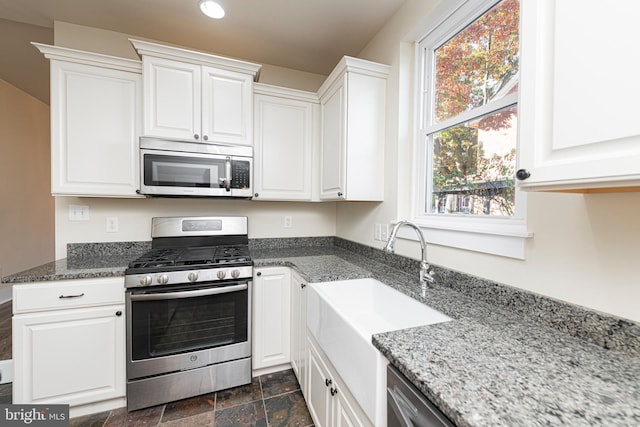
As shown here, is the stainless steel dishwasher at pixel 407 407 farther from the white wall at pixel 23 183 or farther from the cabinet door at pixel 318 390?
the white wall at pixel 23 183

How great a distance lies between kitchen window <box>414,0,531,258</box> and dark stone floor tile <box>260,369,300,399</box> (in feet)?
4.66

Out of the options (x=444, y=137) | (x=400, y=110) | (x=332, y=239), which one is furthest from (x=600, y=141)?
(x=332, y=239)

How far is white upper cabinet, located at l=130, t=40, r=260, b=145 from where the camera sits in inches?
70.1

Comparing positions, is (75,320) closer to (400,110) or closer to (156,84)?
(156,84)

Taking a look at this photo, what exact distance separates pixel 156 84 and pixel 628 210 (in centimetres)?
246

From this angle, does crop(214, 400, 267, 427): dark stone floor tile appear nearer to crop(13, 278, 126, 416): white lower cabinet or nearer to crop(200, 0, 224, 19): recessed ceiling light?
crop(13, 278, 126, 416): white lower cabinet

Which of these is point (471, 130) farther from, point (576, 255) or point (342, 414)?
point (342, 414)

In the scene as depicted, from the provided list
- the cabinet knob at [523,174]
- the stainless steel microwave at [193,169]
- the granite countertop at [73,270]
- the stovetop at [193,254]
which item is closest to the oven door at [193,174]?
the stainless steel microwave at [193,169]

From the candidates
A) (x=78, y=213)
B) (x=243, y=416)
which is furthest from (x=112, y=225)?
(x=243, y=416)

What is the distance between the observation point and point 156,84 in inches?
70.6

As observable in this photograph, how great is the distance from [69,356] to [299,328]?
135 centimetres

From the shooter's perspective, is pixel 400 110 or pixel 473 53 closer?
pixel 473 53

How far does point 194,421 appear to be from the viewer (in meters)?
1.54

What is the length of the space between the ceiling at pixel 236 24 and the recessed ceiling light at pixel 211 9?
0.18ft
